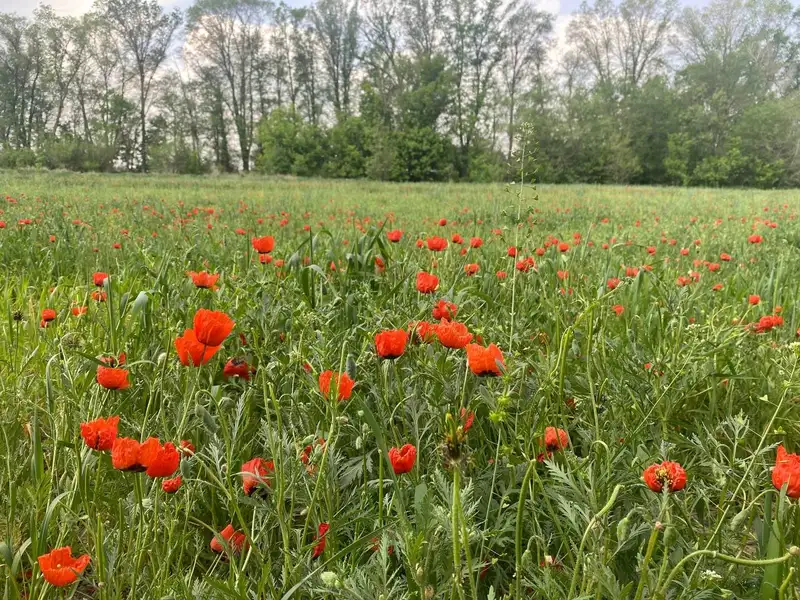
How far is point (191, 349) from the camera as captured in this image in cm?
102

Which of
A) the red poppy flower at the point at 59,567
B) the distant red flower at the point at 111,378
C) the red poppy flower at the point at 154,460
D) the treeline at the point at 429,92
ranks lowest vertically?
the red poppy flower at the point at 59,567

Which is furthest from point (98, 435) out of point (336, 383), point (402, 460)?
point (402, 460)

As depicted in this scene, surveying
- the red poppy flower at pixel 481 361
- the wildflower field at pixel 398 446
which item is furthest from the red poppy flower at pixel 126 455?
the red poppy flower at pixel 481 361

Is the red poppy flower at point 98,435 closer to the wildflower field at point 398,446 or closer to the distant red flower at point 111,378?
the wildflower field at point 398,446

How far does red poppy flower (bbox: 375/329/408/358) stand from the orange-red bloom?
306 mm

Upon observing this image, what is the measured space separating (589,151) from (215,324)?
4011 centimetres

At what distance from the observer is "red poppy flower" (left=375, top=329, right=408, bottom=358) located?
1020 mm

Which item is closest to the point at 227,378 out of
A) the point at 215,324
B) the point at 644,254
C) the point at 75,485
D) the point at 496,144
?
the point at 75,485

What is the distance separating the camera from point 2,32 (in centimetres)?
3425

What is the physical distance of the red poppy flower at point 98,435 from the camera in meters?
0.92

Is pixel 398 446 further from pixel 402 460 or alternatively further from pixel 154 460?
pixel 154 460

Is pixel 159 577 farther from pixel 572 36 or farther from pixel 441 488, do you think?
pixel 572 36

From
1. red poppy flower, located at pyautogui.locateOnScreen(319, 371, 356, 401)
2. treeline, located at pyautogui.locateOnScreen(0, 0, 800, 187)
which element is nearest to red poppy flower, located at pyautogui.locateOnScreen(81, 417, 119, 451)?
red poppy flower, located at pyautogui.locateOnScreen(319, 371, 356, 401)

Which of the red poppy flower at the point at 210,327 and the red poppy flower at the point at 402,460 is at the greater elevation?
the red poppy flower at the point at 210,327
